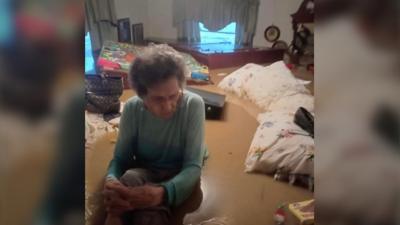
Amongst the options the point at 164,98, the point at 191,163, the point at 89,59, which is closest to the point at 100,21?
the point at 89,59

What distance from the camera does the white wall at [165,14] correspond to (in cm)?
53

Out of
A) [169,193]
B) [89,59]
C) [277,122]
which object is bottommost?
[169,193]

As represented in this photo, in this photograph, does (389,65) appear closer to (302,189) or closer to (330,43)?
(330,43)

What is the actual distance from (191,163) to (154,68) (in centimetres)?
17

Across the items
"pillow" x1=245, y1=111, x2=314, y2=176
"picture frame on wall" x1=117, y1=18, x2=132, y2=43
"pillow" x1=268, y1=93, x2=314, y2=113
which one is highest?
"picture frame on wall" x1=117, y1=18, x2=132, y2=43

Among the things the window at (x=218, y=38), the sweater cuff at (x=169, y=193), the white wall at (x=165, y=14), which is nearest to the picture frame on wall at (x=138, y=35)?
the white wall at (x=165, y=14)

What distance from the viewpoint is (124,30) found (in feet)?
1.80

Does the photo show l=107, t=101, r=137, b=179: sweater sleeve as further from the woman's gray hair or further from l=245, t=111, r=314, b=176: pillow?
l=245, t=111, r=314, b=176: pillow

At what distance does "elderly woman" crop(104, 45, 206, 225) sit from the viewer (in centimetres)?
54

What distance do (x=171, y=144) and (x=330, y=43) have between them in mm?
298

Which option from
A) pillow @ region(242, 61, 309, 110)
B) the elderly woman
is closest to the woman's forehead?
the elderly woman

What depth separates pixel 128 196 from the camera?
0.55 metres

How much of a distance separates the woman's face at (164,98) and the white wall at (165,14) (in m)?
0.09

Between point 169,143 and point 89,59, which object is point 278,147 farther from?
point 89,59
